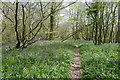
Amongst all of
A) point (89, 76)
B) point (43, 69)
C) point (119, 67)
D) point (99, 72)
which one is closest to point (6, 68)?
point (43, 69)

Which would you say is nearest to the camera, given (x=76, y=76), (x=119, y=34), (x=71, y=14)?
(x=76, y=76)

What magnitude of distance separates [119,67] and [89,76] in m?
2.00

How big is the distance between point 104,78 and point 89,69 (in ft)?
3.61

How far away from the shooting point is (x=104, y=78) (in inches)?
228

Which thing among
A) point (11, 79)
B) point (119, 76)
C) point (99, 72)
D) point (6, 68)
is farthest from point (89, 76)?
point (6, 68)

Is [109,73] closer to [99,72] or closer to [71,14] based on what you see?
[99,72]

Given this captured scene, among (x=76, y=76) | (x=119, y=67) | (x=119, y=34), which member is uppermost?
(x=119, y=34)

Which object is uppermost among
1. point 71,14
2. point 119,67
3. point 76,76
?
point 71,14

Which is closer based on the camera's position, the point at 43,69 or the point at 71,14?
the point at 43,69

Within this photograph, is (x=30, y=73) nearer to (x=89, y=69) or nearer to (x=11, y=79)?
(x=11, y=79)

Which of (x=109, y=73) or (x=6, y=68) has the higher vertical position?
(x=6, y=68)

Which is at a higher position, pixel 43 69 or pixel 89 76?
pixel 43 69

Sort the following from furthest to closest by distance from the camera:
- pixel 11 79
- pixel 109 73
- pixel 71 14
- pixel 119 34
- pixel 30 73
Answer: pixel 71 14 < pixel 119 34 < pixel 109 73 < pixel 30 73 < pixel 11 79

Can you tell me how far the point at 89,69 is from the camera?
6.75 metres
